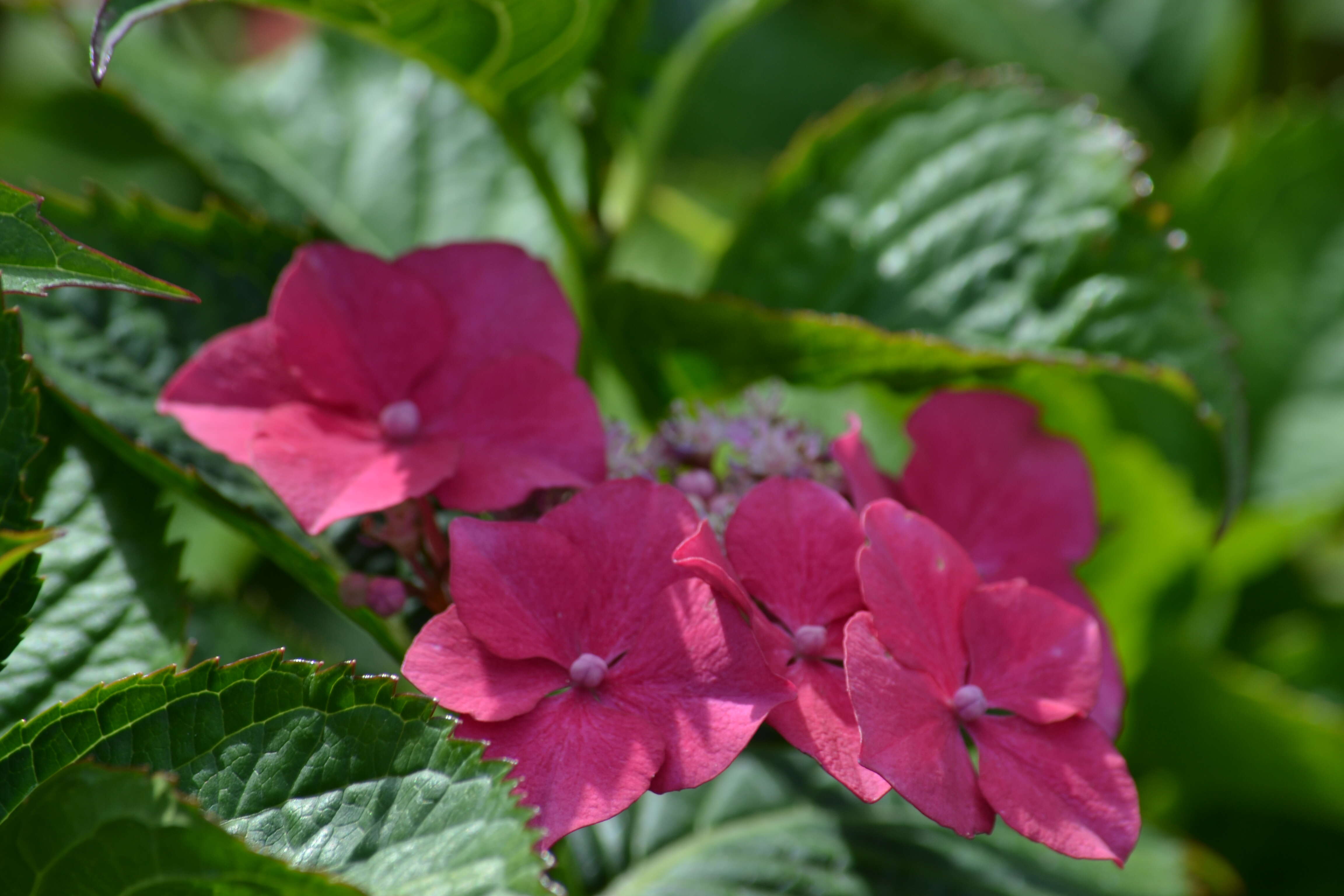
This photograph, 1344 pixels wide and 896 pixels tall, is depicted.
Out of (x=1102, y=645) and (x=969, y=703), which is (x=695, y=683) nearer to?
(x=969, y=703)

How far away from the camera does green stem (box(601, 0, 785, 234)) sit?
2.89 ft

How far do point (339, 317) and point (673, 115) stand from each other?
1.35 feet

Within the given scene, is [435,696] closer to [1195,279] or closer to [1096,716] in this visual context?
[1096,716]

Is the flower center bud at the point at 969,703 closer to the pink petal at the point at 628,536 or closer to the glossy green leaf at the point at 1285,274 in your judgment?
the pink petal at the point at 628,536

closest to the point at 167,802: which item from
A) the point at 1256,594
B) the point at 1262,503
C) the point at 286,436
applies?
the point at 286,436

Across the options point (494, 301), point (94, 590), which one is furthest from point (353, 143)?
point (94, 590)

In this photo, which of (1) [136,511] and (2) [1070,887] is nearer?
(1) [136,511]

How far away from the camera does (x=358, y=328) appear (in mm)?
670

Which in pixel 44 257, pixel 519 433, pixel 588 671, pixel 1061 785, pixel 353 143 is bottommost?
pixel 1061 785

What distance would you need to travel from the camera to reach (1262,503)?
1.30m

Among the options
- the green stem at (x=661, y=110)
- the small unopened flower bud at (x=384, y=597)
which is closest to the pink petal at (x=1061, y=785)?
the small unopened flower bud at (x=384, y=597)

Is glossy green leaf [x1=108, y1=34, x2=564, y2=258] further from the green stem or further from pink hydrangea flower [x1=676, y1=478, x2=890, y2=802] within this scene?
pink hydrangea flower [x1=676, y1=478, x2=890, y2=802]

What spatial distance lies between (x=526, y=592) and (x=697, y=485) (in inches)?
6.2

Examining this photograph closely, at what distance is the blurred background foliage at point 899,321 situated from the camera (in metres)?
0.82
